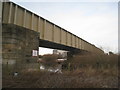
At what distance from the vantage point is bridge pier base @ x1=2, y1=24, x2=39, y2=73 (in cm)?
903

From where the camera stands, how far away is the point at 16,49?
9.51 m

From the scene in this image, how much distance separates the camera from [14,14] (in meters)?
11.0

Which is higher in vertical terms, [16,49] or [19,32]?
[19,32]

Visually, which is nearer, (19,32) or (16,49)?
(16,49)

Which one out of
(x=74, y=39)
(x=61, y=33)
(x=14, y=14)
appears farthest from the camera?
(x=74, y=39)

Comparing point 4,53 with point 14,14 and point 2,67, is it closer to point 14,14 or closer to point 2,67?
point 2,67

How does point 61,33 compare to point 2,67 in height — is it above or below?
above

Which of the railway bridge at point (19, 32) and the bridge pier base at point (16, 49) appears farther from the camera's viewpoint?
the railway bridge at point (19, 32)

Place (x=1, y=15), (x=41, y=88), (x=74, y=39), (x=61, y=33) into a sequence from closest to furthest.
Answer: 1. (x=41, y=88)
2. (x=1, y=15)
3. (x=61, y=33)
4. (x=74, y=39)

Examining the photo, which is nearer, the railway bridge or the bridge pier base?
the bridge pier base

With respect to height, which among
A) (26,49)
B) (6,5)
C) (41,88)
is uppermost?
(6,5)

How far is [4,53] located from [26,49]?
167 cm

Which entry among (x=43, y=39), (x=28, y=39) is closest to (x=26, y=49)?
(x=28, y=39)

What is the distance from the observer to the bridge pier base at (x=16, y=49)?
29.6 feet
